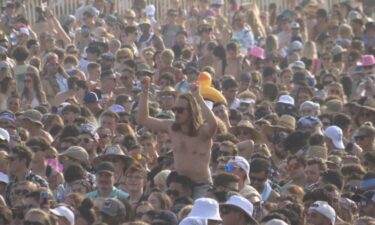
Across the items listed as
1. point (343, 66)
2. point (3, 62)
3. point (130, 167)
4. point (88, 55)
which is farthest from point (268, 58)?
point (130, 167)

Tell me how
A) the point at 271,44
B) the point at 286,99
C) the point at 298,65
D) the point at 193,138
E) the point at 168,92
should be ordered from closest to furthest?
1. the point at 193,138
2. the point at 168,92
3. the point at 286,99
4. the point at 298,65
5. the point at 271,44

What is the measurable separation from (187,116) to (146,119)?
34.1 inches

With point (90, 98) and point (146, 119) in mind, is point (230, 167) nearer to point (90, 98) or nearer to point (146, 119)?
point (146, 119)

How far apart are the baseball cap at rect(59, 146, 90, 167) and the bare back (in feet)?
4.49

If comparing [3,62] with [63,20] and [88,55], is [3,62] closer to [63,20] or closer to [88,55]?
[88,55]

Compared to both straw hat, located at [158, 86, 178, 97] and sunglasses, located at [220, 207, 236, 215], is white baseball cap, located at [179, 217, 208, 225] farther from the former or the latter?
straw hat, located at [158, 86, 178, 97]

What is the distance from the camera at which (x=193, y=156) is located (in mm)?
15789

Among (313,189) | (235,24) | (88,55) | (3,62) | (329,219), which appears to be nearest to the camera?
(329,219)

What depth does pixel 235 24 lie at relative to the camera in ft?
90.8

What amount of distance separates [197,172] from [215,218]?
245 cm

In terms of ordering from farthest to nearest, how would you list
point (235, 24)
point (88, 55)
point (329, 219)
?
point (235, 24) < point (88, 55) < point (329, 219)

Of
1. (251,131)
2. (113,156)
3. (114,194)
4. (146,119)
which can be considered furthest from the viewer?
(251,131)

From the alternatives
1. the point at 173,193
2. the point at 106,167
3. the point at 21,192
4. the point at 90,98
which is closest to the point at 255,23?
the point at 90,98

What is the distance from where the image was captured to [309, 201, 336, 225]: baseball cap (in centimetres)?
1377
